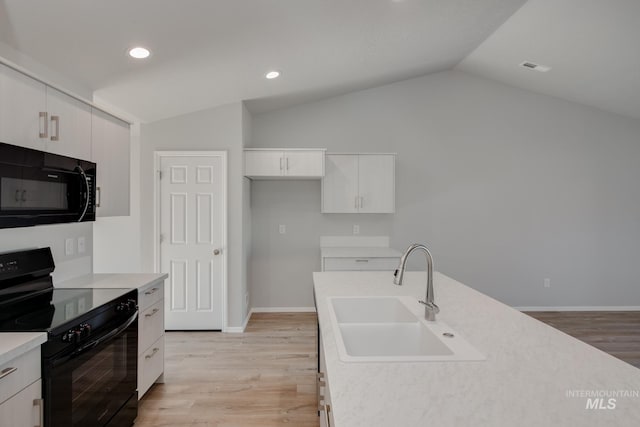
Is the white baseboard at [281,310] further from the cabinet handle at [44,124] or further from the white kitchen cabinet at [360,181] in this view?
the cabinet handle at [44,124]

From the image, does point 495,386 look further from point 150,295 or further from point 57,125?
point 57,125

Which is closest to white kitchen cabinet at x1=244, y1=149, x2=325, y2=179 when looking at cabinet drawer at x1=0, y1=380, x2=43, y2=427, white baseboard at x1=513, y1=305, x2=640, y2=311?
cabinet drawer at x1=0, y1=380, x2=43, y2=427

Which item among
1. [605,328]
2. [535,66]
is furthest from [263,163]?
[605,328]

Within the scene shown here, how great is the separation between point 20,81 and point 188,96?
5.50 ft

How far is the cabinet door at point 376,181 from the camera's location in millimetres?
4090

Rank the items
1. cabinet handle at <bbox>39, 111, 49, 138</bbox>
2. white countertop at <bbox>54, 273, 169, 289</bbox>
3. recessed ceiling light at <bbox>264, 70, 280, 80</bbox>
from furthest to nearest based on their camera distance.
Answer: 1. recessed ceiling light at <bbox>264, 70, 280, 80</bbox>
2. white countertop at <bbox>54, 273, 169, 289</bbox>
3. cabinet handle at <bbox>39, 111, 49, 138</bbox>

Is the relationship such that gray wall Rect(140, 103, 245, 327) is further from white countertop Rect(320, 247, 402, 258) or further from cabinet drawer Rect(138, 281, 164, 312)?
cabinet drawer Rect(138, 281, 164, 312)

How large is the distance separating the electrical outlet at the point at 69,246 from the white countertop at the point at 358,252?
7.50ft

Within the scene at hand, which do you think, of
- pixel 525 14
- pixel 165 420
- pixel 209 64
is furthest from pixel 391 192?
pixel 165 420

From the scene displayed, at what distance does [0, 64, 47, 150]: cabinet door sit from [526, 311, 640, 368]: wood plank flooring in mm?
4764

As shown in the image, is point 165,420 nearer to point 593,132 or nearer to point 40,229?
point 40,229

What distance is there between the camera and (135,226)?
15.0 ft

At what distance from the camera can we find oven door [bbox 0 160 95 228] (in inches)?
61.2

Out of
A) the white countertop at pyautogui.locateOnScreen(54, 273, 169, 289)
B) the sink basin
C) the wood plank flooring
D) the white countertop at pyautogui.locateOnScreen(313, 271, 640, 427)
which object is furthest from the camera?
the wood plank flooring
